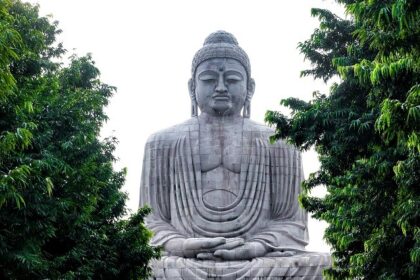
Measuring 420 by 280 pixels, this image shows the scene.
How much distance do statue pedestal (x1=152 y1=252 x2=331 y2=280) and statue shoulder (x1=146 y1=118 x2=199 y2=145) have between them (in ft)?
10.2

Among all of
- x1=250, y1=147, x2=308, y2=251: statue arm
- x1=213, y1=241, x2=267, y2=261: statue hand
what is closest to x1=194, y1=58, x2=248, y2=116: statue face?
x1=250, y1=147, x2=308, y2=251: statue arm

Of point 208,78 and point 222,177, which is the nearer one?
point 222,177

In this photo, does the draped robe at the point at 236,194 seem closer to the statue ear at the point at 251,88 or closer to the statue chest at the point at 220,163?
the statue chest at the point at 220,163

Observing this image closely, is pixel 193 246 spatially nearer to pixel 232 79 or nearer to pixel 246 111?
pixel 246 111

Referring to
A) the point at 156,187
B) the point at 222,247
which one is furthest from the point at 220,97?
the point at 222,247

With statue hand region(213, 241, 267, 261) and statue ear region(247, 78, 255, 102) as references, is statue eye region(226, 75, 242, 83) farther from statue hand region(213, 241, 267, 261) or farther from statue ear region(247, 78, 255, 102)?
statue hand region(213, 241, 267, 261)

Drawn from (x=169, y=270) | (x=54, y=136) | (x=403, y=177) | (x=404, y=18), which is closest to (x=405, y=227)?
(x=403, y=177)

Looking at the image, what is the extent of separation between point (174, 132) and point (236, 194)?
1.94 metres

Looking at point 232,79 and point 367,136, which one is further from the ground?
point 232,79

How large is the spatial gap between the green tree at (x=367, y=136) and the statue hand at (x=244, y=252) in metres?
2.76

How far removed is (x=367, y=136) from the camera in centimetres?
1300

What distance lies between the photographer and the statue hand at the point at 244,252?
16.5m

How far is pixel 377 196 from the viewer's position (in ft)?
38.9

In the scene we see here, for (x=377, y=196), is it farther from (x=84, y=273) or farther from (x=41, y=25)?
(x=41, y=25)
